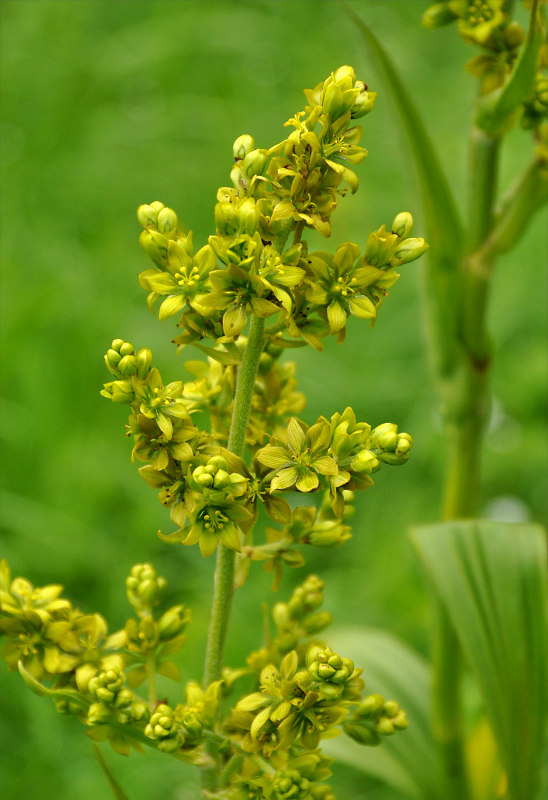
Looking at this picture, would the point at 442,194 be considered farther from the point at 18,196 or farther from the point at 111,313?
the point at 18,196

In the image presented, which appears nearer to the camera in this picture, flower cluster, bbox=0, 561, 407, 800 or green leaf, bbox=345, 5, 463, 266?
flower cluster, bbox=0, 561, 407, 800

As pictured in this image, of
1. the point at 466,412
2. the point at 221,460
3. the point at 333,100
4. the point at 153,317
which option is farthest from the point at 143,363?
the point at 153,317

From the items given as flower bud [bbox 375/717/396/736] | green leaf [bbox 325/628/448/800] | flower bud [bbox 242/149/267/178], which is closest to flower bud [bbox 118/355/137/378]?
flower bud [bbox 242/149/267/178]

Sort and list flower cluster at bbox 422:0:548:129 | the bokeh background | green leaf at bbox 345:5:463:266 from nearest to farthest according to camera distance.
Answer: flower cluster at bbox 422:0:548:129, green leaf at bbox 345:5:463:266, the bokeh background

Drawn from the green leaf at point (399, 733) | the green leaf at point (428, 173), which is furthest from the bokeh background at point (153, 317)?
the green leaf at point (399, 733)

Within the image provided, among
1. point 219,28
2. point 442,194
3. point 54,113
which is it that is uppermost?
point 219,28

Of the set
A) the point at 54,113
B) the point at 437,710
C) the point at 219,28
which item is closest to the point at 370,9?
the point at 219,28

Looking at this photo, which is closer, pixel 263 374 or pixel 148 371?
pixel 148 371

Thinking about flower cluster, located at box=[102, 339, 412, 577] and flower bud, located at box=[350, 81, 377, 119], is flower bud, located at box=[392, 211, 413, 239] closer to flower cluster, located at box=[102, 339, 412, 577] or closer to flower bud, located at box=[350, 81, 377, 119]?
flower bud, located at box=[350, 81, 377, 119]
